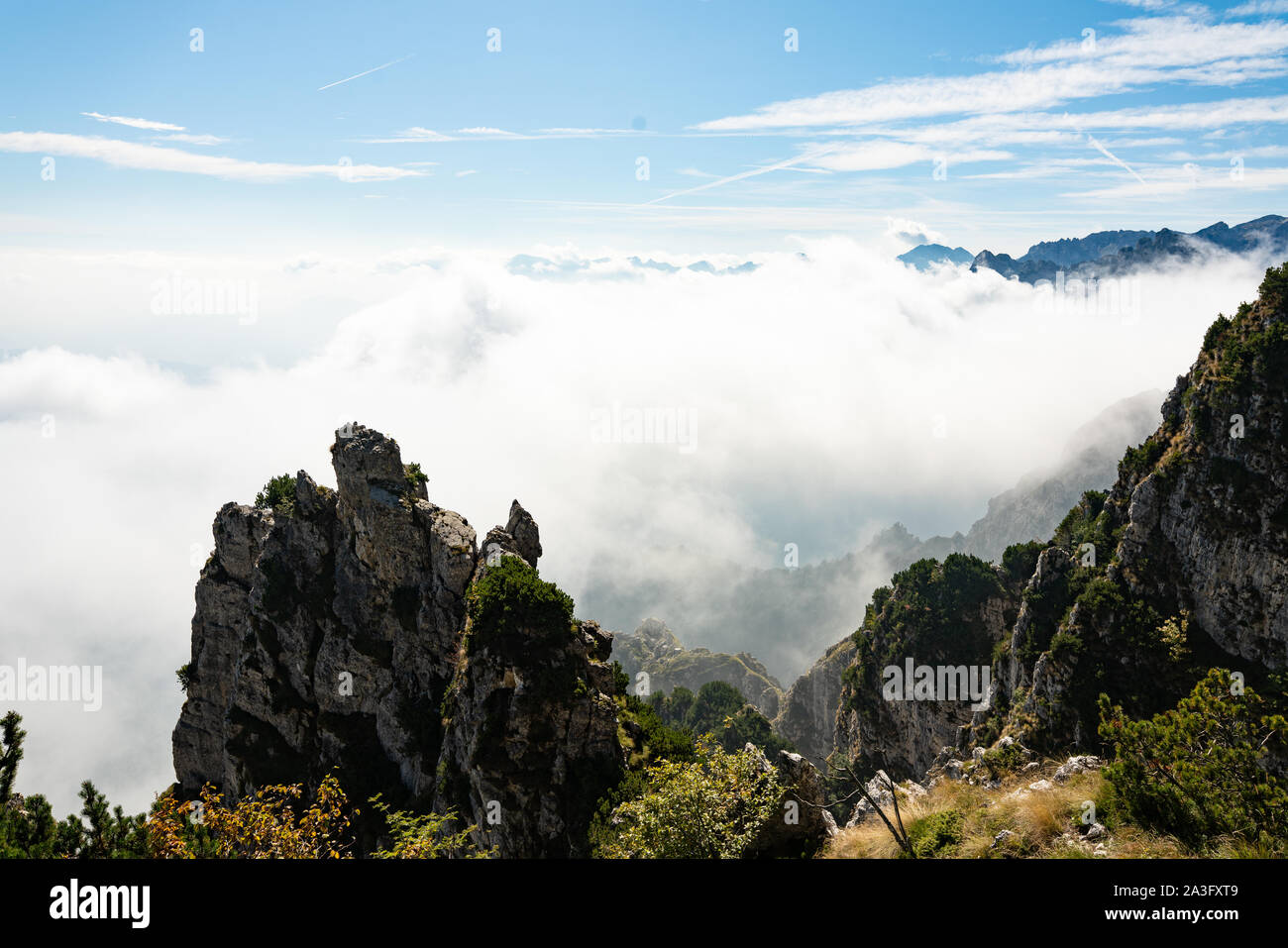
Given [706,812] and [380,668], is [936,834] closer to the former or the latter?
[706,812]

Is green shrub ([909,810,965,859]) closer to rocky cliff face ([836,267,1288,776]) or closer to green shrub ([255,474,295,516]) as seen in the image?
rocky cliff face ([836,267,1288,776])

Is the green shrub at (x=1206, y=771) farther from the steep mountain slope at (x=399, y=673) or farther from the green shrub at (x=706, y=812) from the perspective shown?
the steep mountain slope at (x=399, y=673)

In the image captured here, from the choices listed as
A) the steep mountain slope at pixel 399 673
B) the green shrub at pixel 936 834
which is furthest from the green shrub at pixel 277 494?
the green shrub at pixel 936 834

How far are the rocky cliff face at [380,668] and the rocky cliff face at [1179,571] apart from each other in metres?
41.5

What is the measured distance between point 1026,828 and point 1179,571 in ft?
176

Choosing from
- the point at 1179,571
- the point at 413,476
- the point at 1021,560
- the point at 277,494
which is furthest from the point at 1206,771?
the point at 1021,560

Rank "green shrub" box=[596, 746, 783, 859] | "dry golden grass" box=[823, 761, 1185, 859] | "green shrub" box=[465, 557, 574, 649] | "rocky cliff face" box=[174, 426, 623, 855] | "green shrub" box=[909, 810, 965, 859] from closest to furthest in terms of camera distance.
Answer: "dry golden grass" box=[823, 761, 1185, 859] < "green shrub" box=[909, 810, 965, 859] < "green shrub" box=[596, 746, 783, 859] < "rocky cliff face" box=[174, 426, 623, 855] < "green shrub" box=[465, 557, 574, 649]

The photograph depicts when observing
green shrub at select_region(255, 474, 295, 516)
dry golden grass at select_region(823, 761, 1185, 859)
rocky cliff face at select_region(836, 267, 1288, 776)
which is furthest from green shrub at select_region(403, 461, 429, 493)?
rocky cliff face at select_region(836, 267, 1288, 776)

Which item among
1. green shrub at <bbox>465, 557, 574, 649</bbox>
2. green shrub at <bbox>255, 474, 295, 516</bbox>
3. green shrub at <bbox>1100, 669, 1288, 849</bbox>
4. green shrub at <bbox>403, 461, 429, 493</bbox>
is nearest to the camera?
green shrub at <bbox>1100, 669, 1288, 849</bbox>

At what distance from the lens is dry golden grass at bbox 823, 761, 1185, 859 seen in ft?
59.6

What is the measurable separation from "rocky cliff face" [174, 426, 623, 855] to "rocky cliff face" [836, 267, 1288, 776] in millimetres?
41481

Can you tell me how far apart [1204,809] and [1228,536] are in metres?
53.6

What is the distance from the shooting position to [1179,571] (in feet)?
197
